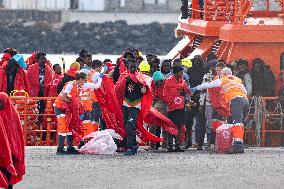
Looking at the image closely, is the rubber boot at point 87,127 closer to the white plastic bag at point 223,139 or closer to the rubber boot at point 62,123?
the rubber boot at point 62,123

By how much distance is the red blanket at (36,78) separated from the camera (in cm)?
2455

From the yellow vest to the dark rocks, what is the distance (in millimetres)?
93308

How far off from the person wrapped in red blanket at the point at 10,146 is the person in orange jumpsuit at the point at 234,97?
7010 mm

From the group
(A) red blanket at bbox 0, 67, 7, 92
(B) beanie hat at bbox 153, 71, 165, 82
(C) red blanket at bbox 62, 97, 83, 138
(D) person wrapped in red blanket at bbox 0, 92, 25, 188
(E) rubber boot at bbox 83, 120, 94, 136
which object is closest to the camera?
(D) person wrapped in red blanket at bbox 0, 92, 25, 188

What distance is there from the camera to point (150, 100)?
803 inches

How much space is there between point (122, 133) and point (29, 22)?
95.7 m

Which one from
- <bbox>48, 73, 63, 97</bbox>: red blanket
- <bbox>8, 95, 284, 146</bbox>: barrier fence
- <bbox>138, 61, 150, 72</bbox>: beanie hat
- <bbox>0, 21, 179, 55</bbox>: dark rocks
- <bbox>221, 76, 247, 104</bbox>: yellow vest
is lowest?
<bbox>0, 21, 179, 55</bbox>: dark rocks

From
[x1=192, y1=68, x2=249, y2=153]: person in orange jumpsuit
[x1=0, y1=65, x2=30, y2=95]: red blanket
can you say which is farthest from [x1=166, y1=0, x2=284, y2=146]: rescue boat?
[x1=0, y1=65, x2=30, y2=95]: red blanket

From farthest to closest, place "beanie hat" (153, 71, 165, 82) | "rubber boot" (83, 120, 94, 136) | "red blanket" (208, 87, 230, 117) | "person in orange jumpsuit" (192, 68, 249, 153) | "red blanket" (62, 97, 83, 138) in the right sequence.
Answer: "rubber boot" (83, 120, 94, 136), "red blanket" (208, 87, 230, 117), "beanie hat" (153, 71, 165, 82), "person in orange jumpsuit" (192, 68, 249, 153), "red blanket" (62, 97, 83, 138)

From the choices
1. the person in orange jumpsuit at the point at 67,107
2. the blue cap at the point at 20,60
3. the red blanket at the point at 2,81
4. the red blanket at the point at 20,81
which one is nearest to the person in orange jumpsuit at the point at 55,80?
the red blanket at the point at 20,81

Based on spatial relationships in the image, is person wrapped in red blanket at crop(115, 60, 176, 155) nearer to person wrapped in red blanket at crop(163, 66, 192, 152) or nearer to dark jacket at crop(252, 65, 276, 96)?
person wrapped in red blanket at crop(163, 66, 192, 152)

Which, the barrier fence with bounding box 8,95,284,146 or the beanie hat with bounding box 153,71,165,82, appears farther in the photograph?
the barrier fence with bounding box 8,95,284,146

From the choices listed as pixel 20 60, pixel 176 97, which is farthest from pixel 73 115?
pixel 20 60

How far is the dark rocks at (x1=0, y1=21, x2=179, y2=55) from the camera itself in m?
115
